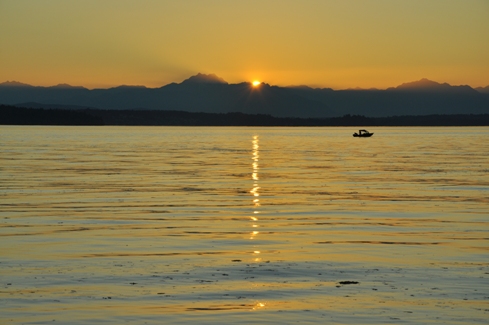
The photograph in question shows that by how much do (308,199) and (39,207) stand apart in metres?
12.4

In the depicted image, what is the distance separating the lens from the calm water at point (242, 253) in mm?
15203

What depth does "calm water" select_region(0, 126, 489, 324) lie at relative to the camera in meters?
15.2

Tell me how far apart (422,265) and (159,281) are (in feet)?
22.7

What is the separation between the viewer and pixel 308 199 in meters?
36.3

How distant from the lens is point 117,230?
25750 millimetres

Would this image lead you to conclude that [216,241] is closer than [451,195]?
Yes

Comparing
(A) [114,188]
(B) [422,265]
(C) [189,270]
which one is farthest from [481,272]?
(A) [114,188]

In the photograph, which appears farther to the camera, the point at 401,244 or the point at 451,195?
the point at 451,195

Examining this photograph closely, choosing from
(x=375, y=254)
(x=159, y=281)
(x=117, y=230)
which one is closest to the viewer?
(x=159, y=281)

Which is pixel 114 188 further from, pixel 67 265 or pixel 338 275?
pixel 338 275

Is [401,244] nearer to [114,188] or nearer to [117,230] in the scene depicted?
[117,230]

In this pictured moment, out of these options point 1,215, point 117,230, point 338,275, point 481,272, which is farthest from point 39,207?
point 481,272

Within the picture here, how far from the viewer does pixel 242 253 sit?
21469 millimetres

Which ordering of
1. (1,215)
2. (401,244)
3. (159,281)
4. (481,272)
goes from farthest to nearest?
(1,215) → (401,244) → (481,272) → (159,281)
